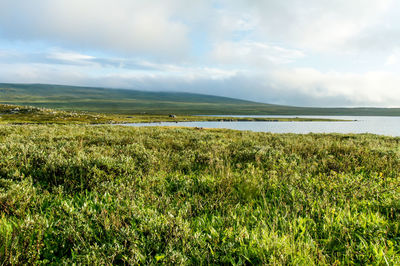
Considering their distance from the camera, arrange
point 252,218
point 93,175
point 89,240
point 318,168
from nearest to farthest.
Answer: point 89,240 → point 252,218 → point 93,175 → point 318,168

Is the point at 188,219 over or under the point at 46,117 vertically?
over

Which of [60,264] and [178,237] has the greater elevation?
[178,237]

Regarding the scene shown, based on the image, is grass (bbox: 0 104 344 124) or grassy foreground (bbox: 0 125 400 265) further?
grass (bbox: 0 104 344 124)

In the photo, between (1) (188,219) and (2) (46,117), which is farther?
(2) (46,117)

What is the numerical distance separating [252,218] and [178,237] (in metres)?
1.55

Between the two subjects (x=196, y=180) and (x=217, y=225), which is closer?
(x=217, y=225)

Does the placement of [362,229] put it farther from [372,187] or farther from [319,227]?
[372,187]

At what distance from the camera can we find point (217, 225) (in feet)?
12.0

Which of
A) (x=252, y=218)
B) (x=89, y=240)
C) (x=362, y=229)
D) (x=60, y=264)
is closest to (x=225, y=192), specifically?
(x=252, y=218)

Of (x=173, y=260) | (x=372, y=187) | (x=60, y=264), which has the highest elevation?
(x=372, y=187)

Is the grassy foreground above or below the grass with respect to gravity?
above

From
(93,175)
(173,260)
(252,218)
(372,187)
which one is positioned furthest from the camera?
(93,175)

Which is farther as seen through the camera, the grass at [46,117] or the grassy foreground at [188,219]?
the grass at [46,117]

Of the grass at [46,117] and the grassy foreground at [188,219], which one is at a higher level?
the grassy foreground at [188,219]
